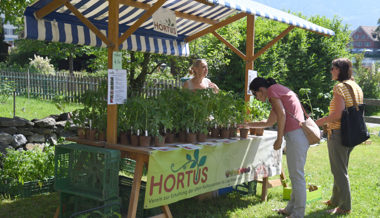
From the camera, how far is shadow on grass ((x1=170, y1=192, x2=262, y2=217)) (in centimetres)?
460

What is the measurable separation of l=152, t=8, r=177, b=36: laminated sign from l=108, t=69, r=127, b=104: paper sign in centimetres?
160

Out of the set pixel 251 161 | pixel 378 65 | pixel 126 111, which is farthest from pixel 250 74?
pixel 378 65

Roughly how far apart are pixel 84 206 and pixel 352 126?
2.89 m

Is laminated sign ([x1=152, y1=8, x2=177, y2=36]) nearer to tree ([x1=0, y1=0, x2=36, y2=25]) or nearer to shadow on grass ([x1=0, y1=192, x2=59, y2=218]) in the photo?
shadow on grass ([x1=0, y1=192, x2=59, y2=218])

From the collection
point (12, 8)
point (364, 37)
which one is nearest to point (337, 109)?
point (12, 8)

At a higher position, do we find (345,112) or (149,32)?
(149,32)

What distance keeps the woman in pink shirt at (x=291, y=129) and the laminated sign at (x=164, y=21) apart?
1.57 m

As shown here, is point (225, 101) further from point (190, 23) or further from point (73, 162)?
point (190, 23)

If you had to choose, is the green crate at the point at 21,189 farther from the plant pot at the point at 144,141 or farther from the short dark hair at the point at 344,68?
the short dark hair at the point at 344,68

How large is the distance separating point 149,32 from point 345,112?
3241 millimetres

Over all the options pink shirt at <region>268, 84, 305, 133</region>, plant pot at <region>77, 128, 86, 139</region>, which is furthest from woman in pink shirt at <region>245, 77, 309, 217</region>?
plant pot at <region>77, 128, 86, 139</region>

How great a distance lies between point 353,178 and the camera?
21.4 feet

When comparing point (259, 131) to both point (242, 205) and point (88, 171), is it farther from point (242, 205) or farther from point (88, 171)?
point (88, 171)

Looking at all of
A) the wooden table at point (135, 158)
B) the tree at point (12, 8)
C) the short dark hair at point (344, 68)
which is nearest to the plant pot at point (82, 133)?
the wooden table at point (135, 158)
